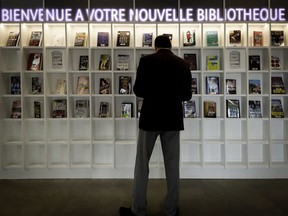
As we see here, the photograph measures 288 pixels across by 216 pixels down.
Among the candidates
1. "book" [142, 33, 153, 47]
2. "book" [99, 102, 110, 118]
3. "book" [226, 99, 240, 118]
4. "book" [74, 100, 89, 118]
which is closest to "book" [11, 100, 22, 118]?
"book" [74, 100, 89, 118]

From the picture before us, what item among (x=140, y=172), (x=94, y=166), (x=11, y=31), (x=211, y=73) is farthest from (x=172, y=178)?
(x=11, y=31)

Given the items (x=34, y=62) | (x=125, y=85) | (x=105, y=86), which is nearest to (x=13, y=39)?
(x=34, y=62)

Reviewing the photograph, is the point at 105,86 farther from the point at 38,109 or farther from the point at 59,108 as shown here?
the point at 38,109

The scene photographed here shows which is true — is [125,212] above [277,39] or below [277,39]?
below

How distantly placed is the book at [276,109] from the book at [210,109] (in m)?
0.77

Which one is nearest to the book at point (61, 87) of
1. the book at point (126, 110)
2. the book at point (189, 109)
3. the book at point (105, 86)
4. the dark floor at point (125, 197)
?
the book at point (105, 86)

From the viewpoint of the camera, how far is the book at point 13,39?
4188 mm

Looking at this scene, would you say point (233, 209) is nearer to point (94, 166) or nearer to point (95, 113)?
point (94, 166)

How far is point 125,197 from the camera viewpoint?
Result: 139 inches

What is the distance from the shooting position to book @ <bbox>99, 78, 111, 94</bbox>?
4259 mm

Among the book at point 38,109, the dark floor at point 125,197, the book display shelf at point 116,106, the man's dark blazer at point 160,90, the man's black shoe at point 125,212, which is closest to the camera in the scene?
the man's dark blazer at point 160,90

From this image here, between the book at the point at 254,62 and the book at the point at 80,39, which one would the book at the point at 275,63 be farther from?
the book at the point at 80,39

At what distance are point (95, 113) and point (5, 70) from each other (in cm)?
131

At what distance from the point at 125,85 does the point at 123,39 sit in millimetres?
613
